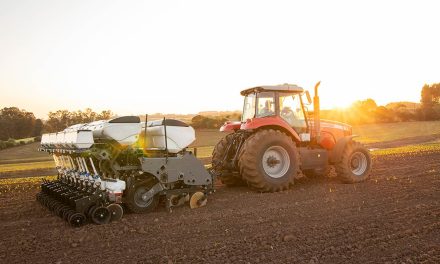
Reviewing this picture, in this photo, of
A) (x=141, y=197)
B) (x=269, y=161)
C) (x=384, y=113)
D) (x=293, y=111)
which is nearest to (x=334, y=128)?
(x=293, y=111)

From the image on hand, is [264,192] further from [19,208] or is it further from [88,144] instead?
[19,208]

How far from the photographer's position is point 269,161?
10180mm

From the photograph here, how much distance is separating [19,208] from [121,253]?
4.34 meters

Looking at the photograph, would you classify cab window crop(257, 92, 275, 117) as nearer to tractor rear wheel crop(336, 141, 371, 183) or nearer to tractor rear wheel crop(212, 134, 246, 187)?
tractor rear wheel crop(212, 134, 246, 187)

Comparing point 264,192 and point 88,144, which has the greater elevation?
point 88,144

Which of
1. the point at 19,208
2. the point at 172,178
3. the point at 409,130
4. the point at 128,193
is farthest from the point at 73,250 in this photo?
the point at 409,130

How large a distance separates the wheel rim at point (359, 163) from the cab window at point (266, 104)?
267cm

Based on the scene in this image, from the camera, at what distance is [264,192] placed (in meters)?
10.1

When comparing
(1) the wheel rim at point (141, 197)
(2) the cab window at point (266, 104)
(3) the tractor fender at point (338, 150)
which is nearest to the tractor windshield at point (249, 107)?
(2) the cab window at point (266, 104)

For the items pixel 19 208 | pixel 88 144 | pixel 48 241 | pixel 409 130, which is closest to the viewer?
pixel 48 241

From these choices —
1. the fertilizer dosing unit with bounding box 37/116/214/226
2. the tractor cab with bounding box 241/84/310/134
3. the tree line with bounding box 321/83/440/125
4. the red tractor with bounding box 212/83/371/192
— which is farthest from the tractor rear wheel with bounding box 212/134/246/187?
the tree line with bounding box 321/83/440/125

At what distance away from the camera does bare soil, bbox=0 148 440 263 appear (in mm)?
5570

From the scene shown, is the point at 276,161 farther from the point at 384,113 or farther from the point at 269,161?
the point at 384,113

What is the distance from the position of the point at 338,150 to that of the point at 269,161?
2.08 meters
